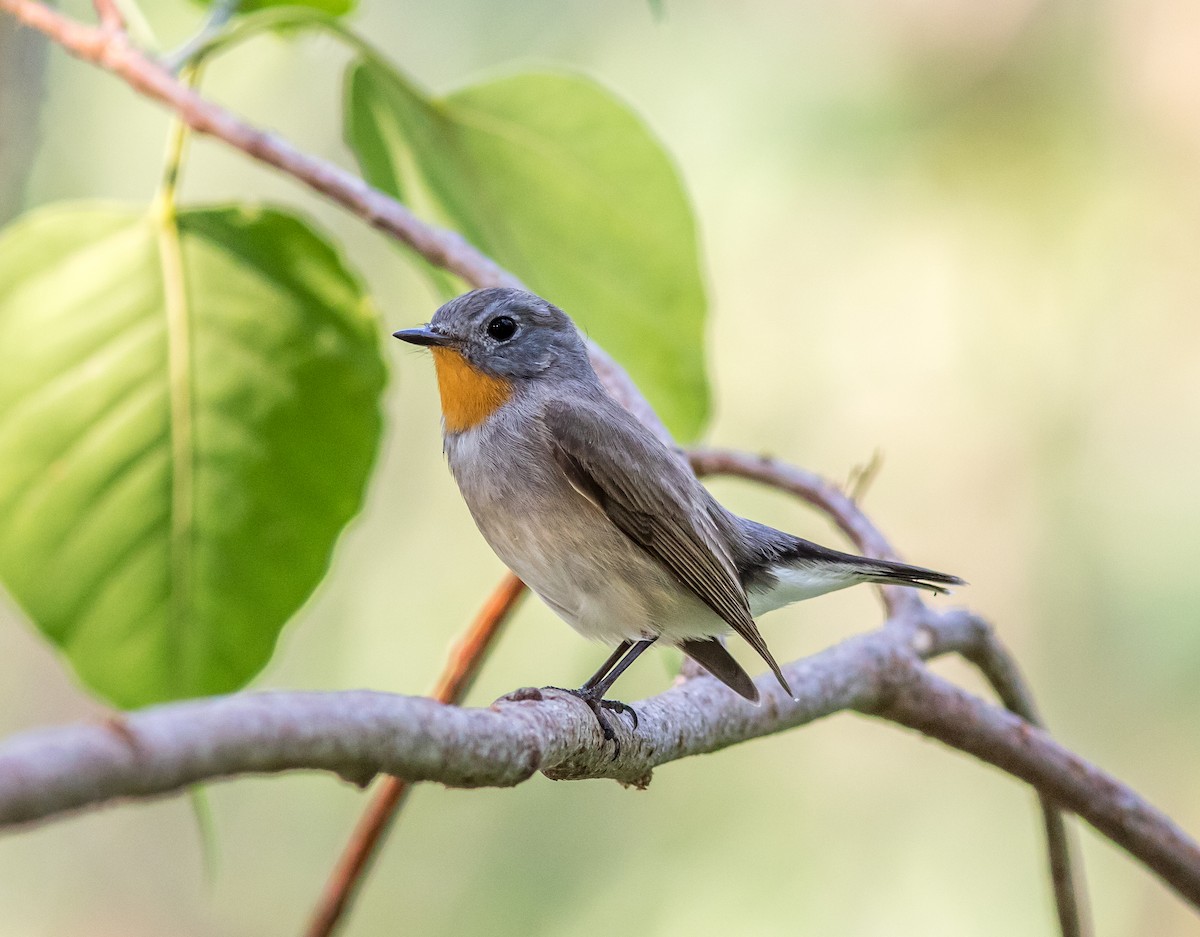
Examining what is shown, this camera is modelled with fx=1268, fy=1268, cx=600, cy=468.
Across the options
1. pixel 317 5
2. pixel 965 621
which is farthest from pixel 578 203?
pixel 965 621

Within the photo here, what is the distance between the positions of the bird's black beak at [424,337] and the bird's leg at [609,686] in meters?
0.66

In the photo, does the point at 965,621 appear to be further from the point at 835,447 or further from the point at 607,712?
the point at 835,447

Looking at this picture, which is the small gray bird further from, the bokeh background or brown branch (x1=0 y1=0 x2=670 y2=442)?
the bokeh background

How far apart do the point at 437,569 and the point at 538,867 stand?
1180 mm


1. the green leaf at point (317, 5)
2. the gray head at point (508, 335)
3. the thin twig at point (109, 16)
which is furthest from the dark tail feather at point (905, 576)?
the thin twig at point (109, 16)

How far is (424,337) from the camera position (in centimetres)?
235

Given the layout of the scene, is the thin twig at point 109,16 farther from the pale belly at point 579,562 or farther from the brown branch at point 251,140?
the pale belly at point 579,562

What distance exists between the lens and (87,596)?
2.19 metres

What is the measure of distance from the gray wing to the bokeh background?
222cm

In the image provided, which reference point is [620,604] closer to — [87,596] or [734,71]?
A: [87,596]

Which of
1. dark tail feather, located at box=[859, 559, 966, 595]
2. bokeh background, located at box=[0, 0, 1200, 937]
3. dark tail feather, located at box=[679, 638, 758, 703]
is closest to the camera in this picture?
dark tail feather, located at box=[679, 638, 758, 703]

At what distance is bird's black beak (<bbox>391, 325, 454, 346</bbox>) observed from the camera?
230 centimetres

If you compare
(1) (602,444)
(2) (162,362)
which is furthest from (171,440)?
(1) (602,444)

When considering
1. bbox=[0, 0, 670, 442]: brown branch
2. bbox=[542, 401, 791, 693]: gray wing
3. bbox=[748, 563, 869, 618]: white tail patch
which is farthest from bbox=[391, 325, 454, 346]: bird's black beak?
bbox=[748, 563, 869, 618]: white tail patch
